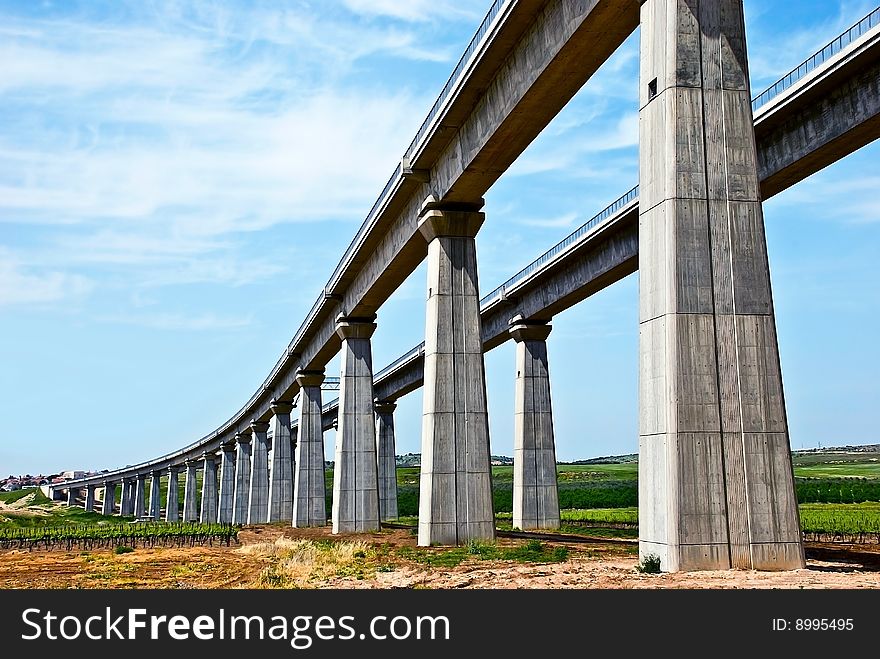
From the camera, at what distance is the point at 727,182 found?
17.5m

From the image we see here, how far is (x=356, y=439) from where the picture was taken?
155 ft

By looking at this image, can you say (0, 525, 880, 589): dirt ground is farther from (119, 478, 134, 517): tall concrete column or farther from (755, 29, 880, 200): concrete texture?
(119, 478, 134, 517): tall concrete column

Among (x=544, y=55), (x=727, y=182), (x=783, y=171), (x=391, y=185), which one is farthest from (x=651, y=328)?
(x=391, y=185)

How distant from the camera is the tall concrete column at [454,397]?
3069cm

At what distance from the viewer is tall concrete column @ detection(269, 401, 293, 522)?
77.3 meters

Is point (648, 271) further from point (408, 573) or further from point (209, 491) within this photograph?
point (209, 491)

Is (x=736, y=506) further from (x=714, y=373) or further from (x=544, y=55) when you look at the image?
(x=544, y=55)

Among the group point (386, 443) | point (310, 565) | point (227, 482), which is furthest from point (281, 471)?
point (310, 565)

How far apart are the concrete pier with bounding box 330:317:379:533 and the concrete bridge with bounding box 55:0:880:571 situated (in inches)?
3.8

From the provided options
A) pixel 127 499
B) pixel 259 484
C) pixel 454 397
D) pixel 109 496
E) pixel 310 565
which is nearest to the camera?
pixel 310 565

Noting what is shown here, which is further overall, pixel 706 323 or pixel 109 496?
pixel 109 496

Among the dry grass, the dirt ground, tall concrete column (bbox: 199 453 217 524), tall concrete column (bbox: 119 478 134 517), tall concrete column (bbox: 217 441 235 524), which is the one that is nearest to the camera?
the dirt ground

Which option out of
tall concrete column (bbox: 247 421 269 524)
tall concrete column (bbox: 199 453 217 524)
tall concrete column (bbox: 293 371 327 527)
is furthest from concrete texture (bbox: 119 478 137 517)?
tall concrete column (bbox: 293 371 327 527)

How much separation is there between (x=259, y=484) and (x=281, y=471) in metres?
12.8
